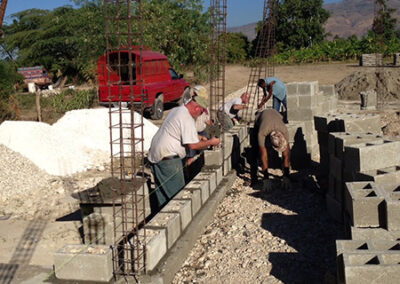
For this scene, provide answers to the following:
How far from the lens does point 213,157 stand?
7766 mm

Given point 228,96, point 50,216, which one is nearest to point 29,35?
point 228,96

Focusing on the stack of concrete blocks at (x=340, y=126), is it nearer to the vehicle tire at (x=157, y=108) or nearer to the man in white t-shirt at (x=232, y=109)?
the man in white t-shirt at (x=232, y=109)

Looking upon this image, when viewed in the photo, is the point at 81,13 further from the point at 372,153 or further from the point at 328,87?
the point at 372,153

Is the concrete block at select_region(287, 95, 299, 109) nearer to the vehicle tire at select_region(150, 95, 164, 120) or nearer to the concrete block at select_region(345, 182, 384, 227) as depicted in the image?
the concrete block at select_region(345, 182, 384, 227)

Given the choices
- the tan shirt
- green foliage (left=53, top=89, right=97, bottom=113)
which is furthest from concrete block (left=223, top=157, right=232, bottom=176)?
green foliage (left=53, top=89, right=97, bottom=113)

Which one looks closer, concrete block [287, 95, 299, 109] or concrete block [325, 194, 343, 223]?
concrete block [325, 194, 343, 223]

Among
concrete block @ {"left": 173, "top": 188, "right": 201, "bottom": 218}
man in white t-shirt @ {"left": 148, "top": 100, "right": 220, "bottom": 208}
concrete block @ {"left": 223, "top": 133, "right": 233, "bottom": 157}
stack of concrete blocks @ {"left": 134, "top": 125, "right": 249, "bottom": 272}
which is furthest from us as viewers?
concrete block @ {"left": 223, "top": 133, "right": 233, "bottom": 157}

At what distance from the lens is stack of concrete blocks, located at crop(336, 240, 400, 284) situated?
12.2 feet

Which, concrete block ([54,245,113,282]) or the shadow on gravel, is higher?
concrete block ([54,245,113,282])

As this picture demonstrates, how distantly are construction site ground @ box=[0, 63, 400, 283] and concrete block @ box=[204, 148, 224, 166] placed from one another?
0.56 metres

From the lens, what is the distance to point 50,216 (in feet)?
25.8

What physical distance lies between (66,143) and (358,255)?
8.63 m

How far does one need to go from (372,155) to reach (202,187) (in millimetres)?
2218

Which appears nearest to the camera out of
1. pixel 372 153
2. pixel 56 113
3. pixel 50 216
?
pixel 372 153
